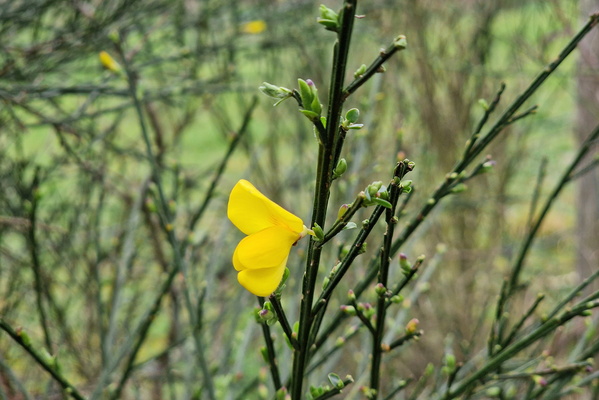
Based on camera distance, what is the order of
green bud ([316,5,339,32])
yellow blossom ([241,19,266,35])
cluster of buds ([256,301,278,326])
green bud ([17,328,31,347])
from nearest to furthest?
green bud ([316,5,339,32]), cluster of buds ([256,301,278,326]), green bud ([17,328,31,347]), yellow blossom ([241,19,266,35])

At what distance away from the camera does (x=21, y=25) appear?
204cm

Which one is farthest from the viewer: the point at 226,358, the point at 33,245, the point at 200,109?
the point at 200,109

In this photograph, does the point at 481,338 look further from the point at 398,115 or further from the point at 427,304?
the point at 398,115

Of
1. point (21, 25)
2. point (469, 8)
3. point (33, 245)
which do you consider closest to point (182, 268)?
point (33, 245)

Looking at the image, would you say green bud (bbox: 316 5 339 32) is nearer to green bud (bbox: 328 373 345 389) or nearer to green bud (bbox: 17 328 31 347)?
green bud (bbox: 328 373 345 389)

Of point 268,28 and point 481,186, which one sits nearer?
point 268,28

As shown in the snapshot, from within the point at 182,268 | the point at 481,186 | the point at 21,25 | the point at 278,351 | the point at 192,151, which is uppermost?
the point at 21,25

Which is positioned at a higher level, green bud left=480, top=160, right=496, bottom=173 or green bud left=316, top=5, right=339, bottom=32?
green bud left=316, top=5, right=339, bottom=32

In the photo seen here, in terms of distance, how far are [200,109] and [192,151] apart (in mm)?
5080

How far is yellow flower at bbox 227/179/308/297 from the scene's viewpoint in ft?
1.85

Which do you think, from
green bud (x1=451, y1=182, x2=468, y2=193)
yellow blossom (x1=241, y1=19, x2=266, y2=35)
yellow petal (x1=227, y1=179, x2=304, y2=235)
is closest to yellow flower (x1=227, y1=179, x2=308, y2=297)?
yellow petal (x1=227, y1=179, x2=304, y2=235)

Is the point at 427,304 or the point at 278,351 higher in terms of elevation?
the point at 278,351

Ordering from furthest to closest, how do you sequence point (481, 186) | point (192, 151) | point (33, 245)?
point (192, 151) → point (481, 186) → point (33, 245)

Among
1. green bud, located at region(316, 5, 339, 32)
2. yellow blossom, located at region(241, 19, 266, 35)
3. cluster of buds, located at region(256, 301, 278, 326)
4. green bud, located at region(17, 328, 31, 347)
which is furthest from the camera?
yellow blossom, located at region(241, 19, 266, 35)
